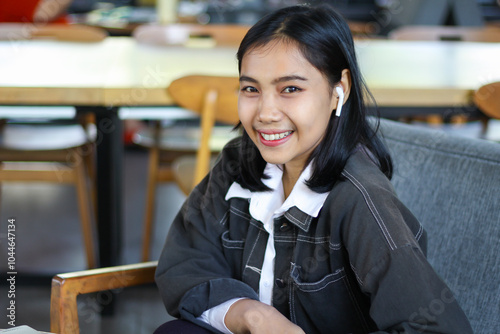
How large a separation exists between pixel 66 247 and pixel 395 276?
82.7 inches

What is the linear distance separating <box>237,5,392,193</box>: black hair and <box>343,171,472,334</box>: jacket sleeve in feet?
0.36

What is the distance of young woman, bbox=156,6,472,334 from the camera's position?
865 millimetres

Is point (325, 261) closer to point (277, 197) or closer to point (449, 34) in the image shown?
point (277, 197)

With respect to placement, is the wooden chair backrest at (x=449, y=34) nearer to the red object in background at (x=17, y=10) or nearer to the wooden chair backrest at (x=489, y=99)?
the wooden chair backrest at (x=489, y=99)

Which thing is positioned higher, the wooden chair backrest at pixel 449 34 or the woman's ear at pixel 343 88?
the woman's ear at pixel 343 88

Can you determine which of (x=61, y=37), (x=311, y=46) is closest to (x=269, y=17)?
(x=311, y=46)

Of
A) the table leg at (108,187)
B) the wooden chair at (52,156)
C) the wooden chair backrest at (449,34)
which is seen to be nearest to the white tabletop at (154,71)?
the table leg at (108,187)

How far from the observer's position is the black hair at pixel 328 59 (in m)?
0.94

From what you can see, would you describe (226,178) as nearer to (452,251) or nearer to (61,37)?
(452,251)

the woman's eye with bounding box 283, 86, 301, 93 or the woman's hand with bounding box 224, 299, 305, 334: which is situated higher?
the woman's eye with bounding box 283, 86, 301, 93

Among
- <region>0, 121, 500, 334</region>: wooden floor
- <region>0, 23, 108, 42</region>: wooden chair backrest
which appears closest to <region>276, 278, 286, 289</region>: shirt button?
<region>0, 121, 500, 334</region>: wooden floor

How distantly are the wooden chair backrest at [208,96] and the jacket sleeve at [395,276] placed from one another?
0.91 m

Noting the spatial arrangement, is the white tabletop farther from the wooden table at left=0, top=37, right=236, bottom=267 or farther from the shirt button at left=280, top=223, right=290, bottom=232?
the shirt button at left=280, top=223, right=290, bottom=232

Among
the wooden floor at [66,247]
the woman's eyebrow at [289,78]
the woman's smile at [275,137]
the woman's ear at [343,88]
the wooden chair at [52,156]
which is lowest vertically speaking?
the wooden floor at [66,247]
